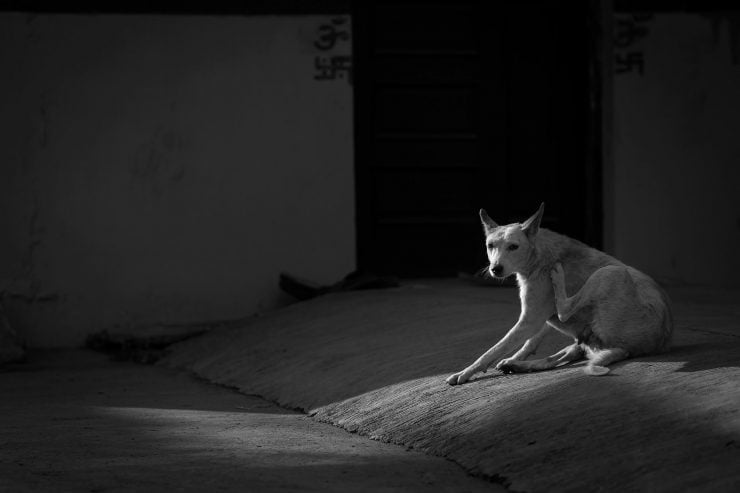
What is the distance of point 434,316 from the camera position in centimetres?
768

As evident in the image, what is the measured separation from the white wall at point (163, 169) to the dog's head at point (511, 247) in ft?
14.1

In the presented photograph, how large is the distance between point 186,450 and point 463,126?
561cm

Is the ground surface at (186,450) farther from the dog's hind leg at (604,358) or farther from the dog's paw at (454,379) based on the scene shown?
the dog's hind leg at (604,358)

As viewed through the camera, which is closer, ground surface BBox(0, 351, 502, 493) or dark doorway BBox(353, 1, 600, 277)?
ground surface BBox(0, 351, 502, 493)

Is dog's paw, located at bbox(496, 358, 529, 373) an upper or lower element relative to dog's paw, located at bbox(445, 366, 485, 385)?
upper

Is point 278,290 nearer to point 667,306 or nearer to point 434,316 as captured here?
point 434,316

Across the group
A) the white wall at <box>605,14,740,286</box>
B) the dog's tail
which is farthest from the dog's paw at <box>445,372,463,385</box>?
the white wall at <box>605,14,740,286</box>

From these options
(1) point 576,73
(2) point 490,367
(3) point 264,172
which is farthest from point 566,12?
(2) point 490,367

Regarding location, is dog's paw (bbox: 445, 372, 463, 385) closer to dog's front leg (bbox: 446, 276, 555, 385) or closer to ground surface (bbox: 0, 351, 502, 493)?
dog's front leg (bbox: 446, 276, 555, 385)

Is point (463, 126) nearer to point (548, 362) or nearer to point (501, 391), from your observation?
point (548, 362)

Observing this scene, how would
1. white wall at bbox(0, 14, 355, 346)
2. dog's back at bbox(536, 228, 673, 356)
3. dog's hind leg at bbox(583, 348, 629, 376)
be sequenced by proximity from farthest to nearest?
white wall at bbox(0, 14, 355, 346), dog's back at bbox(536, 228, 673, 356), dog's hind leg at bbox(583, 348, 629, 376)

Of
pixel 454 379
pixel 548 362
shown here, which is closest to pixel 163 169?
pixel 454 379

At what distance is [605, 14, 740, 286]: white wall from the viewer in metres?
10.1

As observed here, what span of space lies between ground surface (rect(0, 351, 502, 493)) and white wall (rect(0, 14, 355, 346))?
2.38 metres
